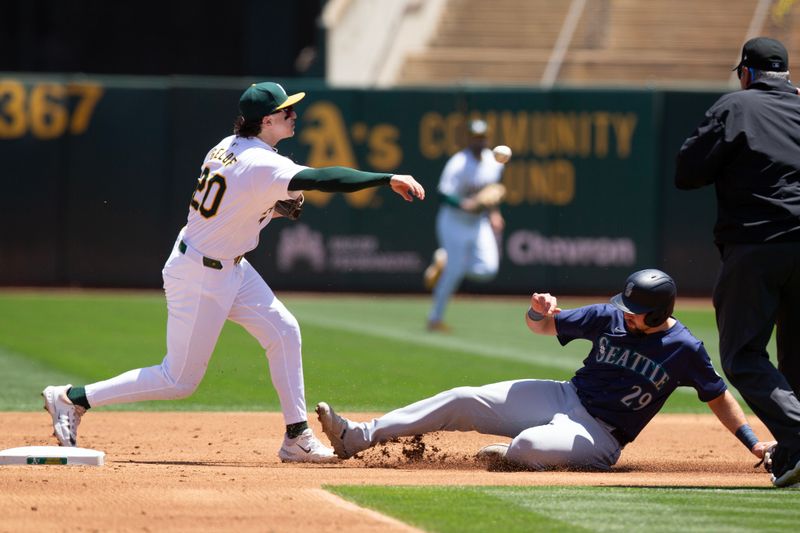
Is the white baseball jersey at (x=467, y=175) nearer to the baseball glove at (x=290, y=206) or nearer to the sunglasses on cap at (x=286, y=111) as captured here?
the baseball glove at (x=290, y=206)

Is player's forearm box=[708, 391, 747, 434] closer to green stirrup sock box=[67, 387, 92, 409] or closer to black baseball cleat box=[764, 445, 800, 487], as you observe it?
black baseball cleat box=[764, 445, 800, 487]

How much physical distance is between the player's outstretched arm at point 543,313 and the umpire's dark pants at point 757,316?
0.82m

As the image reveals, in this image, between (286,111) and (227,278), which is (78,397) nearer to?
(227,278)

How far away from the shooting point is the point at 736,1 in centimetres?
2477

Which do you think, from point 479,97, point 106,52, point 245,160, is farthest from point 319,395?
point 106,52

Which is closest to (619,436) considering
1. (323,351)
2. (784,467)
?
(784,467)

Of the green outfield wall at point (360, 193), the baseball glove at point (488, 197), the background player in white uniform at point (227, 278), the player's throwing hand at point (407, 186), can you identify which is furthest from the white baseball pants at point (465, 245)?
the player's throwing hand at point (407, 186)

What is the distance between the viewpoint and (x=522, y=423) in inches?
285

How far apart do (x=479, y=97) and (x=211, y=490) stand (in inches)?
575

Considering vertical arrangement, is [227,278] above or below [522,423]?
above

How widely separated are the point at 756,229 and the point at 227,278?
2678 mm

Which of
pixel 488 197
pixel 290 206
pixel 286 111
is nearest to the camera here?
pixel 286 111

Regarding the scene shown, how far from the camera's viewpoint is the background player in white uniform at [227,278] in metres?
7.19

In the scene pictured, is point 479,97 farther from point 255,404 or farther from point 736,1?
point 255,404
